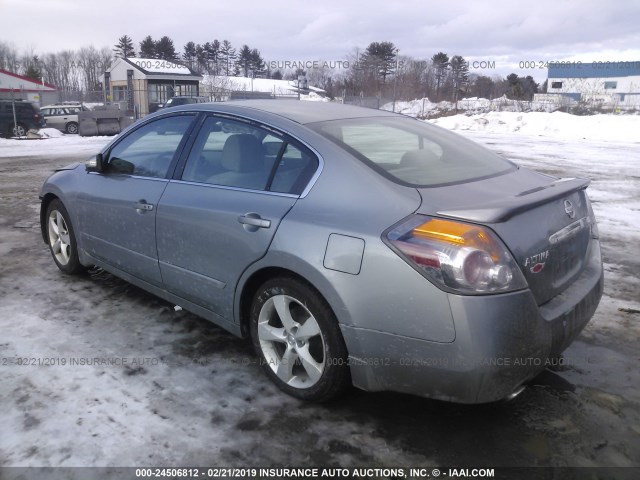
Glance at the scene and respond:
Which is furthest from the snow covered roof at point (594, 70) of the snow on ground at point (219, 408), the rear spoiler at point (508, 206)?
the rear spoiler at point (508, 206)

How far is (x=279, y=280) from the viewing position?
111 inches

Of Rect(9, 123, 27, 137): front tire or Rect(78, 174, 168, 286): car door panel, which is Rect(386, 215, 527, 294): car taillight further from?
Rect(9, 123, 27, 137): front tire

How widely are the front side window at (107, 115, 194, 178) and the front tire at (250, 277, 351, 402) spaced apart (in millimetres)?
1313

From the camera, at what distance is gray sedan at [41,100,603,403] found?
230 centimetres

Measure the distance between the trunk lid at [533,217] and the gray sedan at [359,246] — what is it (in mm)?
11

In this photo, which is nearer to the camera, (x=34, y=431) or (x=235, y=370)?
(x=34, y=431)

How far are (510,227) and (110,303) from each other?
313cm

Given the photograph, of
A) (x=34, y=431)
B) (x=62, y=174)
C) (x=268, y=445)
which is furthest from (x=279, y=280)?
(x=62, y=174)

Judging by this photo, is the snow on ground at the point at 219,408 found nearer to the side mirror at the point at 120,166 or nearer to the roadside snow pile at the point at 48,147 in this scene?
the side mirror at the point at 120,166

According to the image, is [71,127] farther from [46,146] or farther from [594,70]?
[594,70]

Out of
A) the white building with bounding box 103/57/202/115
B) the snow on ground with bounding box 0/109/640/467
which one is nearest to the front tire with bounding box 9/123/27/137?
the white building with bounding box 103/57/202/115

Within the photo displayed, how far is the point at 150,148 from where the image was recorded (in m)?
3.95

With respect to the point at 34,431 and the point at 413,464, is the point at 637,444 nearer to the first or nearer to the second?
the point at 413,464

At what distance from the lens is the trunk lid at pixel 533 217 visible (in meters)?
2.37
